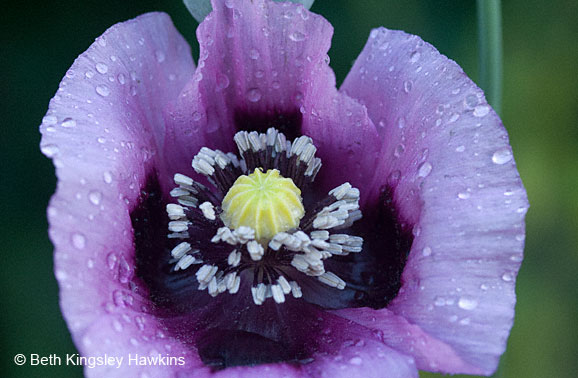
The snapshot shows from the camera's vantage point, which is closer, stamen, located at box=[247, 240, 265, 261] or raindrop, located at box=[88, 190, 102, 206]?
raindrop, located at box=[88, 190, 102, 206]

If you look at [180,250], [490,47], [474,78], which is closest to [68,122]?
[180,250]


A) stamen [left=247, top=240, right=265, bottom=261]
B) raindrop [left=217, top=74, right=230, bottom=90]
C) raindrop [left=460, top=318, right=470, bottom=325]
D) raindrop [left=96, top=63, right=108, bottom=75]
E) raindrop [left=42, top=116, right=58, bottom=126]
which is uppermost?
raindrop [left=217, top=74, right=230, bottom=90]

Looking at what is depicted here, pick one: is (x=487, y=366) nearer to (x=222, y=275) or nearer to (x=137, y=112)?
(x=222, y=275)

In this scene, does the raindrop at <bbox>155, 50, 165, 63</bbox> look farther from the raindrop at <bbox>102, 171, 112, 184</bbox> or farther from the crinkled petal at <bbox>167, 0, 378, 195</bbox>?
the raindrop at <bbox>102, 171, 112, 184</bbox>

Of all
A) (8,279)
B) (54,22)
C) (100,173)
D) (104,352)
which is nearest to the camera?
(104,352)

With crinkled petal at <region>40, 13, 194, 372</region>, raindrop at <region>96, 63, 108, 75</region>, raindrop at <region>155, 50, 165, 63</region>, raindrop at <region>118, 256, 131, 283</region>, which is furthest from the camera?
raindrop at <region>155, 50, 165, 63</region>

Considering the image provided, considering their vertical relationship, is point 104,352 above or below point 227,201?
below

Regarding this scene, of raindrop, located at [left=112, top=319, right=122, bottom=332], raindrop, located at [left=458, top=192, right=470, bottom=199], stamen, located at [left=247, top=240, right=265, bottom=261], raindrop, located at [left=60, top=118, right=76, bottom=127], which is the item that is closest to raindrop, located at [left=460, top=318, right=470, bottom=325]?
raindrop, located at [left=458, top=192, right=470, bottom=199]

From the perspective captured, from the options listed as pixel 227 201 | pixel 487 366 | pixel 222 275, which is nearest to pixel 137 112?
pixel 227 201
